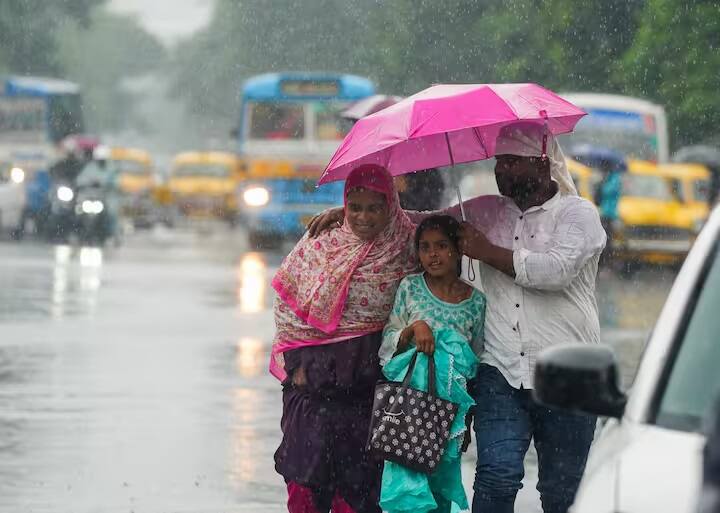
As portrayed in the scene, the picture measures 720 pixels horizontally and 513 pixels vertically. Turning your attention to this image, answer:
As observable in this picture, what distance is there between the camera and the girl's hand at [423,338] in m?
5.56

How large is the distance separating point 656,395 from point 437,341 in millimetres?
1787

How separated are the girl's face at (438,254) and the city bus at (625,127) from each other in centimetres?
2873

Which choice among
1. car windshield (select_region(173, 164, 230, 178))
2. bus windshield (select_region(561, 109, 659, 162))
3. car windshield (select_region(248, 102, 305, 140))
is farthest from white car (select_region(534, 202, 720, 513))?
car windshield (select_region(173, 164, 230, 178))

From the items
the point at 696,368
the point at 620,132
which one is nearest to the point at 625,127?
the point at 620,132

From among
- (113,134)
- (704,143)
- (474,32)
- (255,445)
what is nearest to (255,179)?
(474,32)

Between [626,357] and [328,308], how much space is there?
27.3 ft

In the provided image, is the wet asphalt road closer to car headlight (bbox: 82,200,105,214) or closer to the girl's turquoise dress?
the girl's turquoise dress

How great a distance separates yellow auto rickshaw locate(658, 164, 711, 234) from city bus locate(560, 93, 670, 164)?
381 centimetres

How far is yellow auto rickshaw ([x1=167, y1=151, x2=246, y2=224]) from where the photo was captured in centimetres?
4756

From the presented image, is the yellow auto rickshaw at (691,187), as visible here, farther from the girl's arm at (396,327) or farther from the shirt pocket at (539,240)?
the girl's arm at (396,327)

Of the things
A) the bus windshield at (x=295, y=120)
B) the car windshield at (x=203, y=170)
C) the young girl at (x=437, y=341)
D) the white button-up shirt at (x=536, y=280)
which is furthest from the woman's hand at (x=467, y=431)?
the car windshield at (x=203, y=170)

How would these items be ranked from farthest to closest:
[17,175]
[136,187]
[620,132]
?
[136,187]
[620,132]
[17,175]

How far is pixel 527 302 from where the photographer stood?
5711 mm

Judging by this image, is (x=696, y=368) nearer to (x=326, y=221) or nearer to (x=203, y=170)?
(x=326, y=221)
